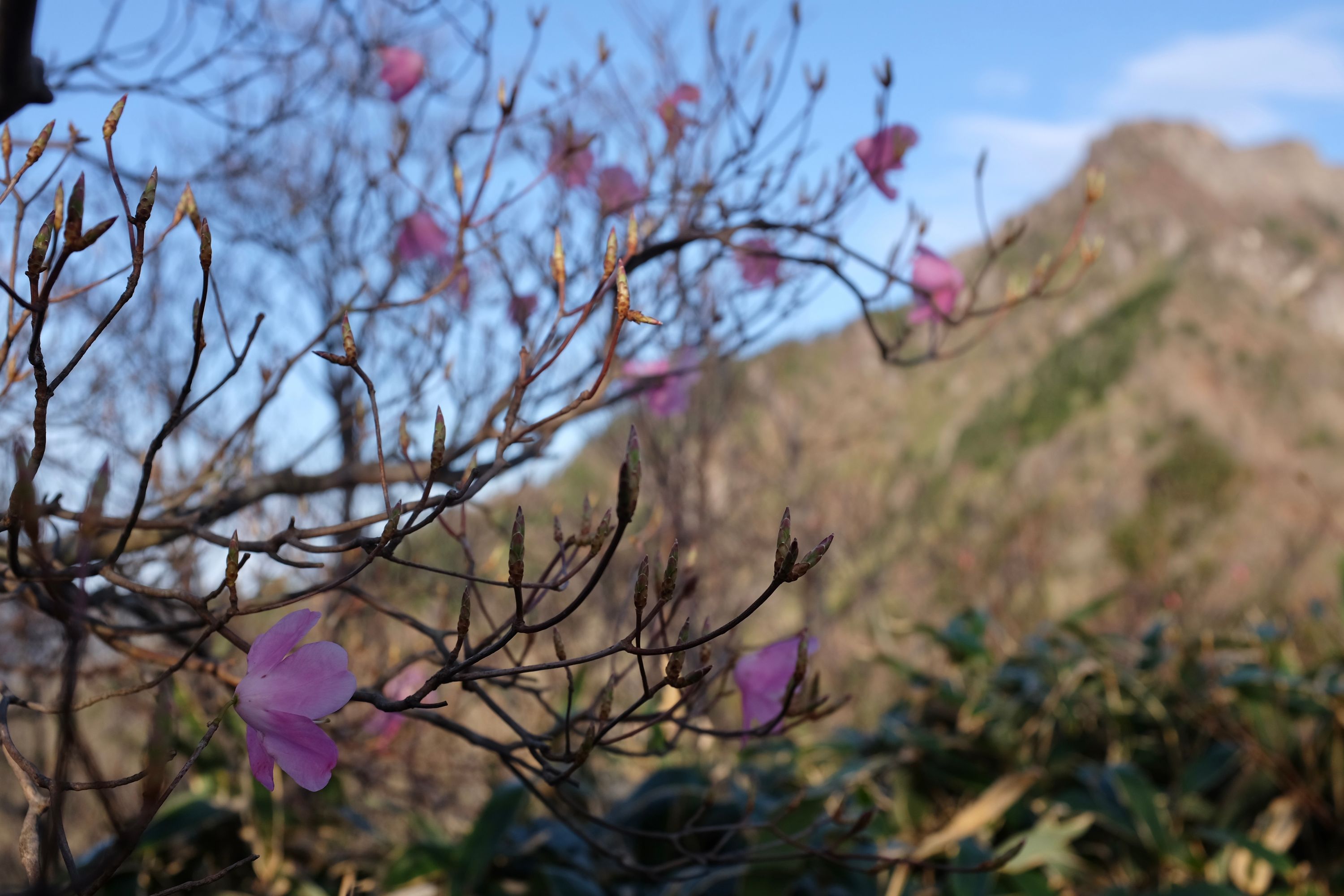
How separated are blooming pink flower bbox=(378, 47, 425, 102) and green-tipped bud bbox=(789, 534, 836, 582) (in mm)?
1448

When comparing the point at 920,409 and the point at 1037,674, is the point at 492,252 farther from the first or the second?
the point at 920,409

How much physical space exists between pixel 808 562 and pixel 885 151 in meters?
1.00

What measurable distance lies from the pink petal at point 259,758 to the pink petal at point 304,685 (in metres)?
0.04

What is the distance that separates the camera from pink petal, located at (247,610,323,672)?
2.29 ft

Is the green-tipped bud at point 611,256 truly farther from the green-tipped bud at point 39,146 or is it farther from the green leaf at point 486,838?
the green leaf at point 486,838

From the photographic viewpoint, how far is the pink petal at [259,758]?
0.74m

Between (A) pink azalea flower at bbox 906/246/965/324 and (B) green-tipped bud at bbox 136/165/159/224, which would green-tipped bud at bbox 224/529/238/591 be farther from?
(A) pink azalea flower at bbox 906/246/965/324

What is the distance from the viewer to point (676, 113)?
1.77 m

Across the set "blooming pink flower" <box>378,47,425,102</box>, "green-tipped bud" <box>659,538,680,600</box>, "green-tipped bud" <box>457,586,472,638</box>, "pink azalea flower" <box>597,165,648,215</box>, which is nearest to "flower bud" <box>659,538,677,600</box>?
"green-tipped bud" <box>659,538,680,600</box>

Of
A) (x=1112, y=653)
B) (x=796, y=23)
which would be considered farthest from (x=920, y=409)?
(x=796, y=23)

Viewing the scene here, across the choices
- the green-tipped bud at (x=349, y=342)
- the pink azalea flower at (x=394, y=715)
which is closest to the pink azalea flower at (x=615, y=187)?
the pink azalea flower at (x=394, y=715)

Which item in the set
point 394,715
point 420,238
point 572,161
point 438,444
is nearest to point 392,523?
point 438,444

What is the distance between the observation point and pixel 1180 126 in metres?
21.9

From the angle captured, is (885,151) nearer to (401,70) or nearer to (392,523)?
(401,70)
